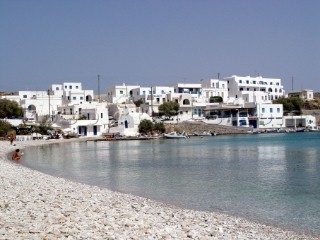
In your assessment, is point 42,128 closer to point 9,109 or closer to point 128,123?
point 9,109

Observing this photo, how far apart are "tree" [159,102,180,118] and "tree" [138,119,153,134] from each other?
22.5ft

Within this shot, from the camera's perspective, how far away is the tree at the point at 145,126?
7812 cm

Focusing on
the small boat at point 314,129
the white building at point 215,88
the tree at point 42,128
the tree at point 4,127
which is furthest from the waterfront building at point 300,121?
the tree at point 4,127

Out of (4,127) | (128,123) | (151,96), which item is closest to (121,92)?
(151,96)

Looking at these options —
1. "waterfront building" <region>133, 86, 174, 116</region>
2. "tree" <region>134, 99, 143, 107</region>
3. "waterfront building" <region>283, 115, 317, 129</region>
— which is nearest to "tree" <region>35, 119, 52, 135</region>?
"waterfront building" <region>133, 86, 174, 116</region>

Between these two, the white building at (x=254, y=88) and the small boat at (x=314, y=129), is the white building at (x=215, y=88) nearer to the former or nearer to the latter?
the white building at (x=254, y=88)

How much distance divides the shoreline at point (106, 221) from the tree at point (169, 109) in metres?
69.8

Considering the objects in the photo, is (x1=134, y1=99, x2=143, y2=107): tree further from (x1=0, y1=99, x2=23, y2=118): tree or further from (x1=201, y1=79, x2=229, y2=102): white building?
(x1=0, y1=99, x2=23, y2=118): tree

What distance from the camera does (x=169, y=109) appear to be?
279 feet

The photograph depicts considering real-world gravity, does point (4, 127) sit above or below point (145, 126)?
above

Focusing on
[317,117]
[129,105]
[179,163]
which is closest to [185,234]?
[179,163]

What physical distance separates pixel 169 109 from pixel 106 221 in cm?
7453

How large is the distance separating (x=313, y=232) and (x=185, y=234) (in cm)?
389

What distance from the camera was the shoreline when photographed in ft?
30.7
